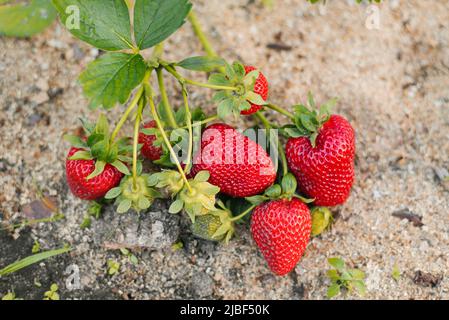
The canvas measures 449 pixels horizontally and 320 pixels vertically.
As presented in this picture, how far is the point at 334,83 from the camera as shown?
1676 millimetres

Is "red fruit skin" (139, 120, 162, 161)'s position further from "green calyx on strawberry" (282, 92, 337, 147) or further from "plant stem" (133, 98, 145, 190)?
"green calyx on strawberry" (282, 92, 337, 147)

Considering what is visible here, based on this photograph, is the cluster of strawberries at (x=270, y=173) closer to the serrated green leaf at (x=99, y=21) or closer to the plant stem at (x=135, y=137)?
the plant stem at (x=135, y=137)

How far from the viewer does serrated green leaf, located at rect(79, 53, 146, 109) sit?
127 centimetres

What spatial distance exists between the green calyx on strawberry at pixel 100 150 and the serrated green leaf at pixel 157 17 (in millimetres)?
223

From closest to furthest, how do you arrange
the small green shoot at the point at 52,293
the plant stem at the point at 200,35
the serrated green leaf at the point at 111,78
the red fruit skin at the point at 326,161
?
the serrated green leaf at the point at 111,78
the red fruit skin at the point at 326,161
the small green shoot at the point at 52,293
the plant stem at the point at 200,35

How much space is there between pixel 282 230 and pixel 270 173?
129 mm

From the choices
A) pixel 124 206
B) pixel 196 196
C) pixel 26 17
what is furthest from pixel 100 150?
pixel 26 17

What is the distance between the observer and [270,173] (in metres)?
1.38

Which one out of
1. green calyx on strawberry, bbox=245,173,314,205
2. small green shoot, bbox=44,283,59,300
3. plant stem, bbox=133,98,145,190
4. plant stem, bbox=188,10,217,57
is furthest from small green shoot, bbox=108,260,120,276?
plant stem, bbox=188,10,217,57

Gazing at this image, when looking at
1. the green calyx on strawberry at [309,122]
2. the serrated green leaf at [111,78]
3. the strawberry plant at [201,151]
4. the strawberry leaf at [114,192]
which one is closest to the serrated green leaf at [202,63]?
the strawberry plant at [201,151]

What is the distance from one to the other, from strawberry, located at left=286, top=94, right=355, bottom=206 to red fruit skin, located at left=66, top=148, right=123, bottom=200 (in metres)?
0.40

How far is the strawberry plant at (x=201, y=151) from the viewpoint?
4.27ft

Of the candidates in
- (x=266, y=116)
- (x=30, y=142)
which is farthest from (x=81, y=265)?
(x=266, y=116)

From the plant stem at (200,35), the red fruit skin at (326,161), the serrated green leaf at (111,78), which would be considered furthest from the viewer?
the plant stem at (200,35)
